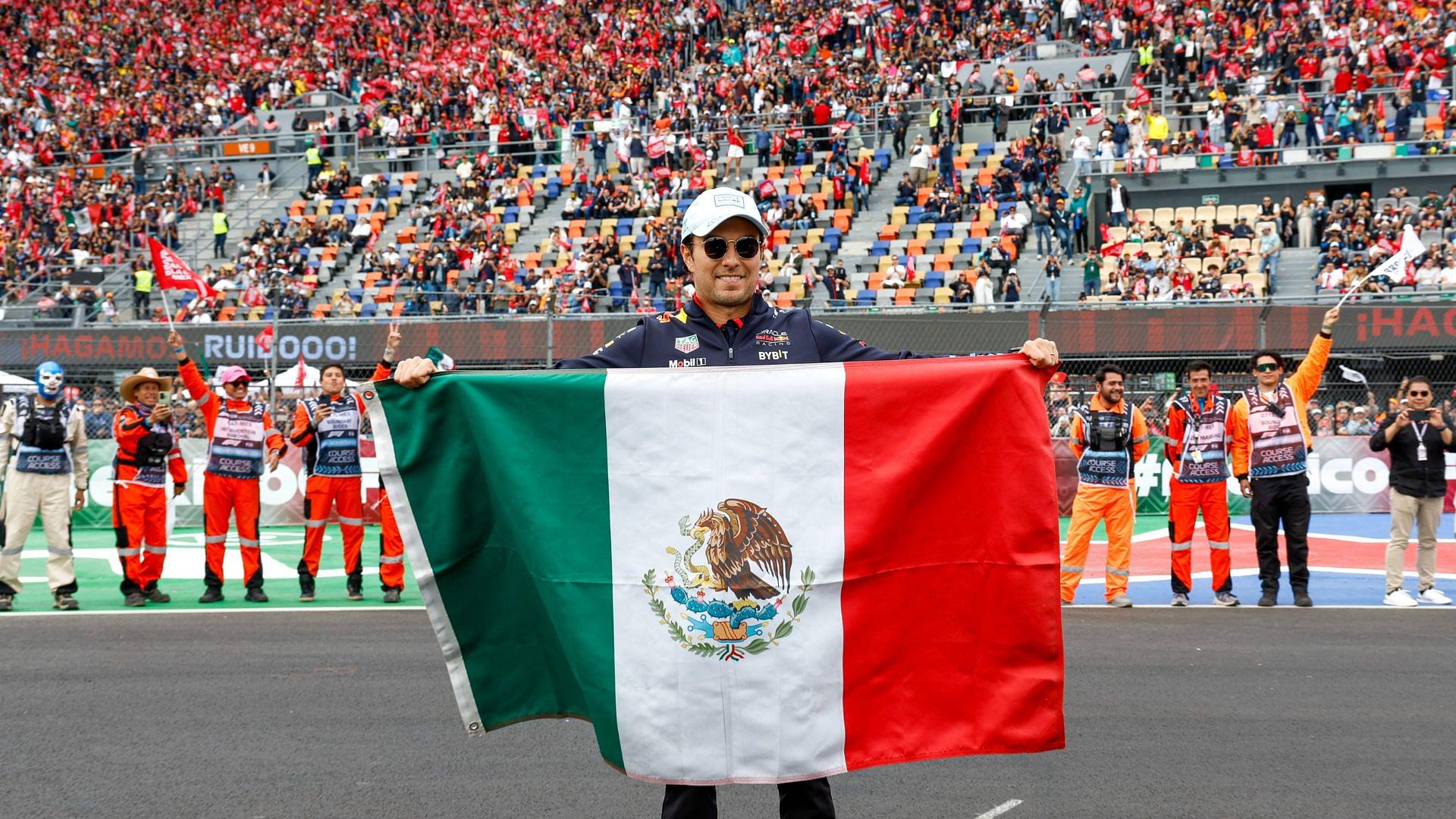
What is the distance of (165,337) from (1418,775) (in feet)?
72.2

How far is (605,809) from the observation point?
5445 millimetres

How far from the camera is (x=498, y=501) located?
410cm

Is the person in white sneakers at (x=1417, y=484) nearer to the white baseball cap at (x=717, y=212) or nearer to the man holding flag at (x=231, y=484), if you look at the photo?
the white baseball cap at (x=717, y=212)

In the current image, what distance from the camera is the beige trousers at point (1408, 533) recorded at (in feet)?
37.0

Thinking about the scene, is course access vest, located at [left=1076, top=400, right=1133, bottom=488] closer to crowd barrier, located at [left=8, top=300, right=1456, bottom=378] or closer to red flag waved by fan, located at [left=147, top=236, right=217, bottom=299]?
crowd barrier, located at [left=8, top=300, right=1456, bottom=378]

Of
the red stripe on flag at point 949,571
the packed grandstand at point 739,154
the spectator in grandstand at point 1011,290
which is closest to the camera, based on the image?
the red stripe on flag at point 949,571

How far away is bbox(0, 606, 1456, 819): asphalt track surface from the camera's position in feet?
18.1

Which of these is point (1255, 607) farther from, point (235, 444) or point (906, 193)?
point (906, 193)

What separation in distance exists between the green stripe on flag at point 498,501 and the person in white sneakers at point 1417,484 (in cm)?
916

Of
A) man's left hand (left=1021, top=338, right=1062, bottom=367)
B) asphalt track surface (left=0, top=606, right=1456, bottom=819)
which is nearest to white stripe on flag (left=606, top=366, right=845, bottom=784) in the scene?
asphalt track surface (left=0, top=606, right=1456, bottom=819)

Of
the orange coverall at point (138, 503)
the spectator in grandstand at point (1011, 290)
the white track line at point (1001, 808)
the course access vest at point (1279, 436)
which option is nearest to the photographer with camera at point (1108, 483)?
the course access vest at point (1279, 436)

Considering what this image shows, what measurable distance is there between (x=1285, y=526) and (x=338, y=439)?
25.9 ft

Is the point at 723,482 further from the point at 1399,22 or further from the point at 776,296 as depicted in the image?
the point at 1399,22

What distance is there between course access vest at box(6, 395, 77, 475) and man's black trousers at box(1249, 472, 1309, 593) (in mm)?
9686
